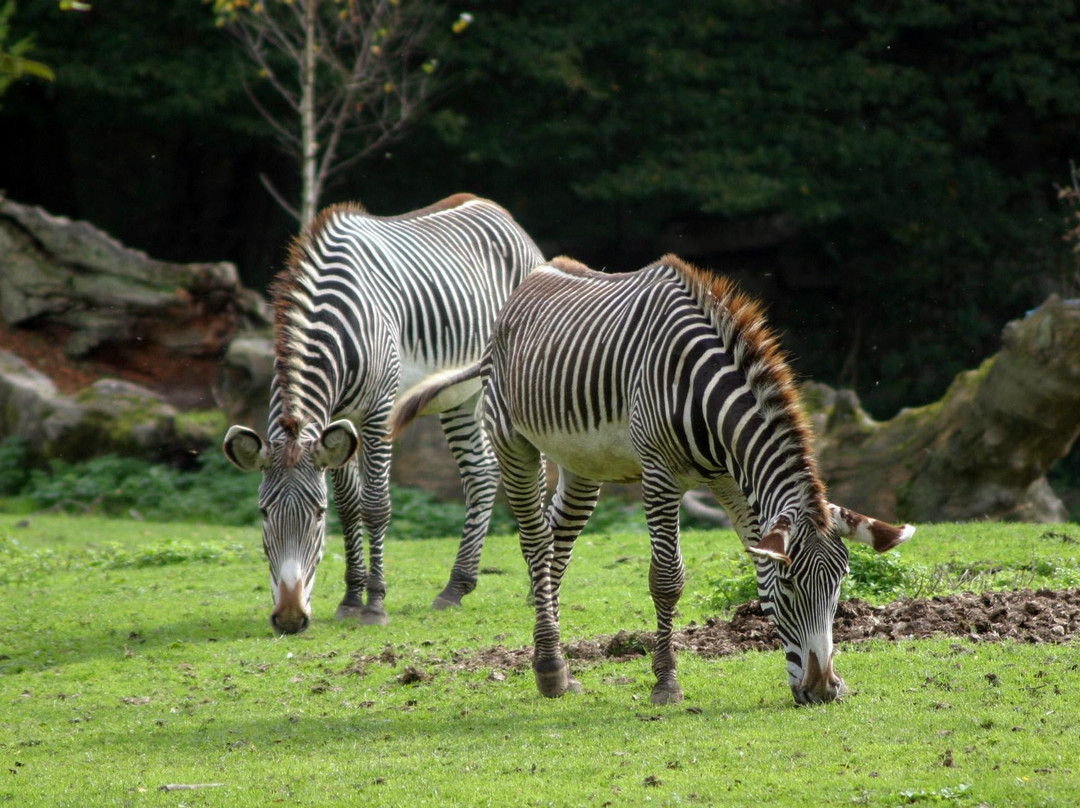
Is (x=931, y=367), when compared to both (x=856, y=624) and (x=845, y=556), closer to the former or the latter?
(x=856, y=624)

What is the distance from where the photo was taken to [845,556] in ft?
17.6

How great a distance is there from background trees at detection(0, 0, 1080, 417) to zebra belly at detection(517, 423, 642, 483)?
14.2 m

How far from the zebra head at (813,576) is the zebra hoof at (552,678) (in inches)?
60.3

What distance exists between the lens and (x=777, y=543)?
17.0ft

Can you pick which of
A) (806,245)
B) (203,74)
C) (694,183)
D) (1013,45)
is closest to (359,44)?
(203,74)

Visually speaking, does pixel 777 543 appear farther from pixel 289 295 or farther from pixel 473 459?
pixel 473 459

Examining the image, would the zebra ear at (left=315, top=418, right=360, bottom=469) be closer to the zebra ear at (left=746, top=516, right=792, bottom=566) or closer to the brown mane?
the brown mane

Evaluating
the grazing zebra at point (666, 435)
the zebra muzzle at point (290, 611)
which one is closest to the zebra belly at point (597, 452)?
the grazing zebra at point (666, 435)

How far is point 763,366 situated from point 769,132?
1632cm

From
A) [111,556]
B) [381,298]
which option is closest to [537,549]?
[381,298]

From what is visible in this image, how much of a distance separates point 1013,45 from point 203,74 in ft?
45.7

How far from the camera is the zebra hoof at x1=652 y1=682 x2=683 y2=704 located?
607 cm

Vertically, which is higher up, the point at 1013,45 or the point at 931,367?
the point at 1013,45

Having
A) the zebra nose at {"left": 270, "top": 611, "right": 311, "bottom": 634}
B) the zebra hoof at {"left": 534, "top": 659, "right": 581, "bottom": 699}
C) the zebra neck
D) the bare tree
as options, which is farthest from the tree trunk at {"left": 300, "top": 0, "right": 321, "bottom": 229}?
the zebra hoof at {"left": 534, "top": 659, "right": 581, "bottom": 699}
